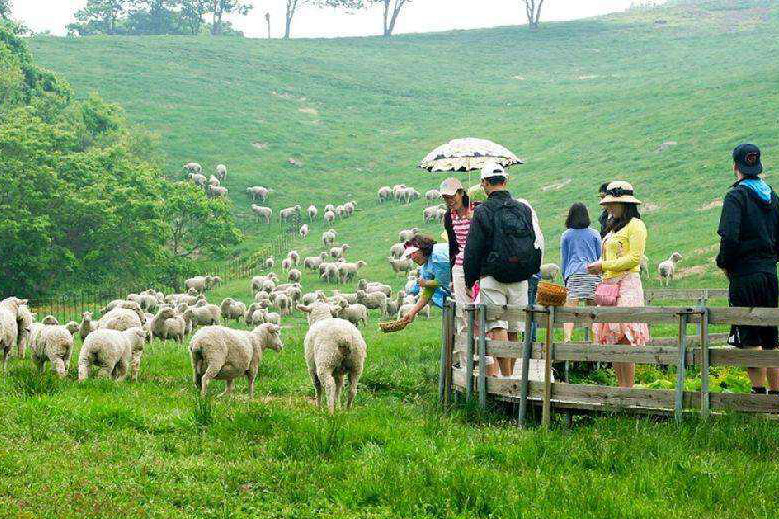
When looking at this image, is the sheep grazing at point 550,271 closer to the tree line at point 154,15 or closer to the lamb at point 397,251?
the lamb at point 397,251

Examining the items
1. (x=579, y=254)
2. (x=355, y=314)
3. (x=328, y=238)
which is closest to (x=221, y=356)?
(x=579, y=254)

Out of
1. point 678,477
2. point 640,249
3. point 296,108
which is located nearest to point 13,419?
point 678,477

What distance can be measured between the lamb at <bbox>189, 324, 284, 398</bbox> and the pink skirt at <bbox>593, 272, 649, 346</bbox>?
4900 millimetres

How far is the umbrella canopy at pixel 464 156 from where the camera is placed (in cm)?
1731

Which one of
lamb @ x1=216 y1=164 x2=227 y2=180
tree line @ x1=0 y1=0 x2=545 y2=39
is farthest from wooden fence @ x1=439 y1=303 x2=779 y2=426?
tree line @ x1=0 y1=0 x2=545 y2=39

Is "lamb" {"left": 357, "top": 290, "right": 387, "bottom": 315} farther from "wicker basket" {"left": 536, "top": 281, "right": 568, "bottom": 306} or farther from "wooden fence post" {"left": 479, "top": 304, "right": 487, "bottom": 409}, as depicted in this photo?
"wicker basket" {"left": 536, "top": 281, "right": 568, "bottom": 306}

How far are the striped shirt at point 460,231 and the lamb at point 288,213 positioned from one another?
137ft

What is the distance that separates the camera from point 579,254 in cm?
1391

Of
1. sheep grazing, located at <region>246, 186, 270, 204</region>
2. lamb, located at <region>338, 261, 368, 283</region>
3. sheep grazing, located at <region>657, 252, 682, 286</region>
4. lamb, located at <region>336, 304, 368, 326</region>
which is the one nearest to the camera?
lamb, located at <region>336, 304, 368, 326</region>

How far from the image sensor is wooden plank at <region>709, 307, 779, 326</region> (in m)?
8.94

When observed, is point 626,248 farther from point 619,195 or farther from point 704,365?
point 704,365

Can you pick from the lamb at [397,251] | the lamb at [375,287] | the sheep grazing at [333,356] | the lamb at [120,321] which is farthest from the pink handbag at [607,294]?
the lamb at [397,251]

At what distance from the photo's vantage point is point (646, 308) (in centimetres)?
933

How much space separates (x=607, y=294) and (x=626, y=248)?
697 millimetres
